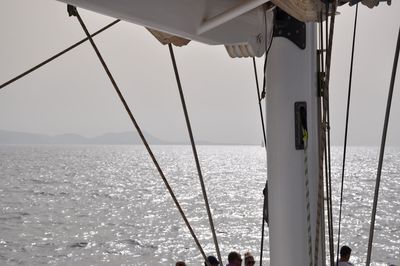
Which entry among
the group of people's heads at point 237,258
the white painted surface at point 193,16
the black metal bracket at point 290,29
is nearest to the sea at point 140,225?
the group of people's heads at point 237,258

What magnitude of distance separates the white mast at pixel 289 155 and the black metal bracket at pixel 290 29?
26 mm

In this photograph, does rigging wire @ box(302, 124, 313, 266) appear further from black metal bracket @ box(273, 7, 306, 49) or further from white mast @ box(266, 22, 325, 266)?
black metal bracket @ box(273, 7, 306, 49)

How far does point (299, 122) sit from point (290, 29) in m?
0.52

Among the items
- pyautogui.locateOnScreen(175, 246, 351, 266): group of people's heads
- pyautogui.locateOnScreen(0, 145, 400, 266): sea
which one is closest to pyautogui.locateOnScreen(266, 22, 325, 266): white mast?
pyautogui.locateOnScreen(175, 246, 351, 266): group of people's heads

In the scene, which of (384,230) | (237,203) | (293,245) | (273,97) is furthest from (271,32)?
(237,203)

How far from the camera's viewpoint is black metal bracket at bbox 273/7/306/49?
A: 2.84m

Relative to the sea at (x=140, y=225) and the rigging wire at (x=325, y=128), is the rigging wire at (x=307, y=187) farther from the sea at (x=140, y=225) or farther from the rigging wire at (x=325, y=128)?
the sea at (x=140, y=225)

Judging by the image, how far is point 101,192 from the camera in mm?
49594

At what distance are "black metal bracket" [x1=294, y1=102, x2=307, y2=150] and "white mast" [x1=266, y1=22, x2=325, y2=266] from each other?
2 cm

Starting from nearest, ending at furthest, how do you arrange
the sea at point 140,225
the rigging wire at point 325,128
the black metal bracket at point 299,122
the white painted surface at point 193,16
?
the white painted surface at point 193,16 → the rigging wire at point 325,128 → the black metal bracket at point 299,122 → the sea at point 140,225

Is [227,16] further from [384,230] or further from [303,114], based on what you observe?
[384,230]

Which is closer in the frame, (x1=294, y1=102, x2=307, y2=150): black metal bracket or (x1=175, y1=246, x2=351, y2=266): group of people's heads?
(x1=294, y1=102, x2=307, y2=150): black metal bracket

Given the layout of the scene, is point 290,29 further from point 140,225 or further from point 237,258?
point 140,225

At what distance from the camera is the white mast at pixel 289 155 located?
110 inches
